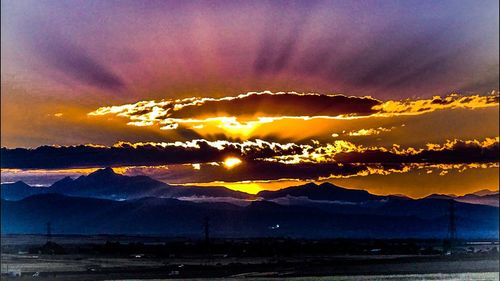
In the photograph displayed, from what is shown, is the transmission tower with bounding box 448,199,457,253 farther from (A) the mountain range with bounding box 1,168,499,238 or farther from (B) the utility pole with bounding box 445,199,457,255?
(A) the mountain range with bounding box 1,168,499,238

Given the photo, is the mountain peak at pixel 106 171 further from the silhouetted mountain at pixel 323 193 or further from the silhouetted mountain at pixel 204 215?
the silhouetted mountain at pixel 323 193

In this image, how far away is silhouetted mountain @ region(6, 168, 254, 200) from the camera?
12328 millimetres

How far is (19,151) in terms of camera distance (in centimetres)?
1183

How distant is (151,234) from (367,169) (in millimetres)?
4999

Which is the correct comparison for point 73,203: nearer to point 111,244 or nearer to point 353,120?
point 111,244

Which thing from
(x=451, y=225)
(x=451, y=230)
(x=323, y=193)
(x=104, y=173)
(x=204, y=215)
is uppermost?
(x=104, y=173)

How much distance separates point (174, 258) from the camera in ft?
54.6

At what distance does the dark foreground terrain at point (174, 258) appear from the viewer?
49.4ft

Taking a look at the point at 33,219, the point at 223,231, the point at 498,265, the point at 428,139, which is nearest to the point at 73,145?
the point at 33,219

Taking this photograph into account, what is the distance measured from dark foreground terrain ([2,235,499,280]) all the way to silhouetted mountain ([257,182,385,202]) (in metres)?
1.57

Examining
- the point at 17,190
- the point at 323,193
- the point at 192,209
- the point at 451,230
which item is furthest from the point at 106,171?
the point at 451,230

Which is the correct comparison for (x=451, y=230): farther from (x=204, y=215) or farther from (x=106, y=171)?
(x=106, y=171)

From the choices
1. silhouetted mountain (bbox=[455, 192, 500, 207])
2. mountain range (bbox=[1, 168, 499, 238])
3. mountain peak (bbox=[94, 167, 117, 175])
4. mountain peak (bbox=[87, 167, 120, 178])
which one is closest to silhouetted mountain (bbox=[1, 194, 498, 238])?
mountain range (bbox=[1, 168, 499, 238])

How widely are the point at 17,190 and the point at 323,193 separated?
6101 mm
